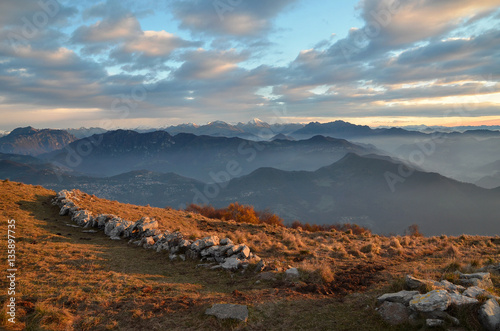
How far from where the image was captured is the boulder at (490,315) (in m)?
7.13

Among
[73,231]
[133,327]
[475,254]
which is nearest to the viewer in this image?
[133,327]

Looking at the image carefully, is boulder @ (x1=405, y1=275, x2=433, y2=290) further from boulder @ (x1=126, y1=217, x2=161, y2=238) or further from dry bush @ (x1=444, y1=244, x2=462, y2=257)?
boulder @ (x1=126, y1=217, x2=161, y2=238)

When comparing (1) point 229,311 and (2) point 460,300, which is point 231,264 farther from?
(2) point 460,300

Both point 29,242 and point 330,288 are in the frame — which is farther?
point 29,242

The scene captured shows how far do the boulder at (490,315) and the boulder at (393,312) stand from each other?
2.01 meters

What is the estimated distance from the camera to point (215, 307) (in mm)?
9992

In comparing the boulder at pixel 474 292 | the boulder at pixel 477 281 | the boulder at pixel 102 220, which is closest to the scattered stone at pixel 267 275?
the boulder at pixel 474 292

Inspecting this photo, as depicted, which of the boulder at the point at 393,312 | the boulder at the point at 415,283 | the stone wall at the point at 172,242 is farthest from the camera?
the stone wall at the point at 172,242

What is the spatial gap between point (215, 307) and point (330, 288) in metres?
6.16

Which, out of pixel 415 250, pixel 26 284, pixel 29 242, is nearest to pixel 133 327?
pixel 26 284

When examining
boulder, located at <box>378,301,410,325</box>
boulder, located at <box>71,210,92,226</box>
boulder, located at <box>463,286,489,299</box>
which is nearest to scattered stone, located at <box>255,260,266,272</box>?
boulder, located at <box>378,301,410,325</box>

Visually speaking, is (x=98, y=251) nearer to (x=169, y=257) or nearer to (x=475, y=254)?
(x=169, y=257)

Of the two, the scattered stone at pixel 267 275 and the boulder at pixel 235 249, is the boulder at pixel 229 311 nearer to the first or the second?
the scattered stone at pixel 267 275
